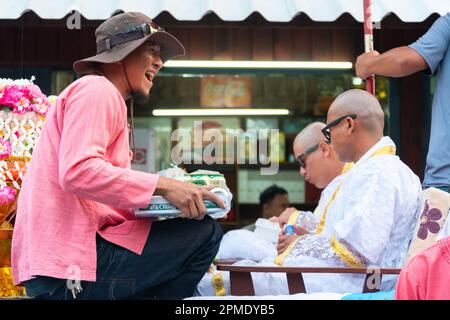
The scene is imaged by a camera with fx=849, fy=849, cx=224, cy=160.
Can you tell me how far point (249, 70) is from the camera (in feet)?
23.7

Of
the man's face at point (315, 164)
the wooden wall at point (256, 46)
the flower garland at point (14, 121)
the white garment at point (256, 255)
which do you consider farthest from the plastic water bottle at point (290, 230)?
the wooden wall at point (256, 46)

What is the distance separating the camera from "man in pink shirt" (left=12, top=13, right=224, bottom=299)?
9.16 ft

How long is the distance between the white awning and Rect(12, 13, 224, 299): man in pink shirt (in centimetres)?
228

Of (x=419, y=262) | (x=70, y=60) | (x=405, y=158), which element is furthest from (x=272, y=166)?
(x=419, y=262)

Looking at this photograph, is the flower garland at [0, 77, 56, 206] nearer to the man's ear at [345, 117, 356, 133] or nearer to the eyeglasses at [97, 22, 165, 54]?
the eyeglasses at [97, 22, 165, 54]

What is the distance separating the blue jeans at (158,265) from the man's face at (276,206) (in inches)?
222

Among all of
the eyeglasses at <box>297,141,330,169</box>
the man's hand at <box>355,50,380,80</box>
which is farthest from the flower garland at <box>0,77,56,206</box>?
the eyeglasses at <box>297,141,330,169</box>

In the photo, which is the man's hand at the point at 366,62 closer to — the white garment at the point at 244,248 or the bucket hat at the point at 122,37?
the white garment at the point at 244,248

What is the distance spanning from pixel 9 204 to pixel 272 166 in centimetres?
591

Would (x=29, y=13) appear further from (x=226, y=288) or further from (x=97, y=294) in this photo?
(x=97, y=294)

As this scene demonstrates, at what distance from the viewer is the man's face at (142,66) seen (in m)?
3.14

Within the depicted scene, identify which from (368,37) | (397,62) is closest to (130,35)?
(397,62)

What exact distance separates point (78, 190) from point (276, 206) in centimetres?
604

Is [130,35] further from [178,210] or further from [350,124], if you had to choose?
[350,124]
